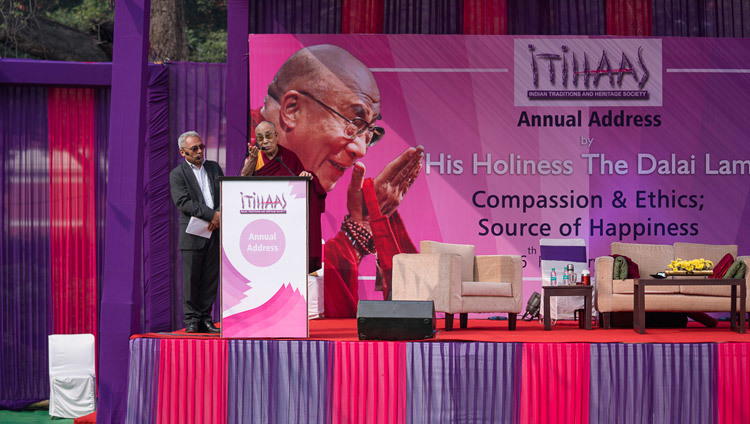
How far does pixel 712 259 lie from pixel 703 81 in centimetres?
191

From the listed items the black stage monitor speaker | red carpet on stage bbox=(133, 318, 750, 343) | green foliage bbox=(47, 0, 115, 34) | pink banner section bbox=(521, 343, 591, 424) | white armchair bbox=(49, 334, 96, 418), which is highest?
green foliage bbox=(47, 0, 115, 34)

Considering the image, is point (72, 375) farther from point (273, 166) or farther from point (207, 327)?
point (273, 166)

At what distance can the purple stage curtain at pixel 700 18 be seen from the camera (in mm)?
8766

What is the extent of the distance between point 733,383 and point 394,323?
2.12m

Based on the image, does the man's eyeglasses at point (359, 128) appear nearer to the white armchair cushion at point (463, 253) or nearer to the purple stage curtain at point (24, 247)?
the white armchair cushion at point (463, 253)

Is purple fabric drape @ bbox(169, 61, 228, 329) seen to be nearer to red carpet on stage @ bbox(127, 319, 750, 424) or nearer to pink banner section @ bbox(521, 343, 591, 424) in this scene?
red carpet on stage @ bbox(127, 319, 750, 424)

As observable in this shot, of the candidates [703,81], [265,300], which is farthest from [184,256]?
[703,81]

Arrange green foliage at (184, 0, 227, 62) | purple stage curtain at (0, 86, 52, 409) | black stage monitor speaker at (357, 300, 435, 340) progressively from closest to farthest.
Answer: black stage monitor speaker at (357, 300, 435, 340), purple stage curtain at (0, 86, 52, 409), green foliage at (184, 0, 227, 62)

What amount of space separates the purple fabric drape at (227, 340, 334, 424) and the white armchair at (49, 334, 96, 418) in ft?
9.15

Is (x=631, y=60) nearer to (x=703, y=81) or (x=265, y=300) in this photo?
(x=703, y=81)

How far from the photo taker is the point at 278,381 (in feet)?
18.8

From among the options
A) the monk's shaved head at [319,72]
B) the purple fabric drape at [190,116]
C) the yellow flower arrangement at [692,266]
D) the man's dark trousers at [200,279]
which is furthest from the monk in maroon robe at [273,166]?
the yellow flower arrangement at [692,266]

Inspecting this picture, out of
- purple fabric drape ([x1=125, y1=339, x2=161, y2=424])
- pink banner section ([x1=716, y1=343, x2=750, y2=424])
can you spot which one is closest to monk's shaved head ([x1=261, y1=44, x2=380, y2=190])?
purple fabric drape ([x1=125, y1=339, x2=161, y2=424])

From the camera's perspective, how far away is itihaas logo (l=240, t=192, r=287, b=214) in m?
5.68
